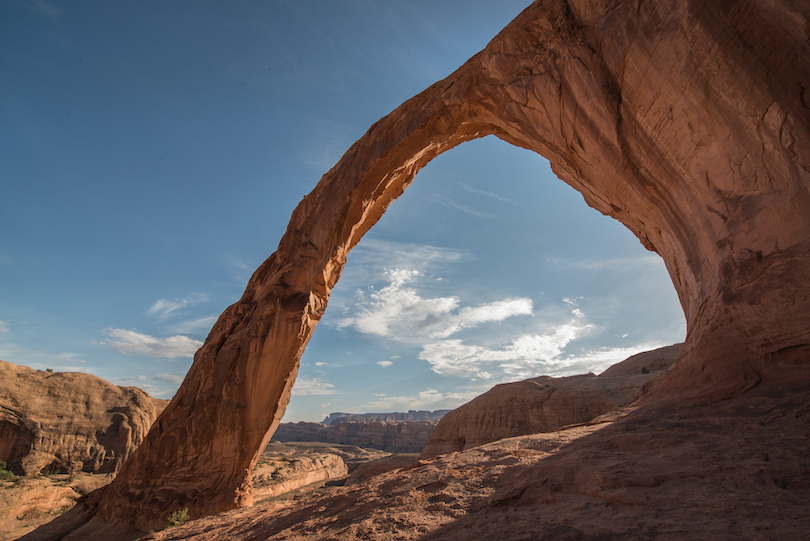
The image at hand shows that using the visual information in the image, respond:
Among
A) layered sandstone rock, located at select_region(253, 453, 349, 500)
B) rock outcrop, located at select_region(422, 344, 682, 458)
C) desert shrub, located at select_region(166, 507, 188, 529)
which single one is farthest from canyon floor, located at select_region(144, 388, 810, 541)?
layered sandstone rock, located at select_region(253, 453, 349, 500)

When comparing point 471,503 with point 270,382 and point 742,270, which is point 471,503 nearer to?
point 742,270

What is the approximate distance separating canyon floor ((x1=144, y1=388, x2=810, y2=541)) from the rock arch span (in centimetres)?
148

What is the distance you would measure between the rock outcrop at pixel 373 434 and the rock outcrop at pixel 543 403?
158 feet

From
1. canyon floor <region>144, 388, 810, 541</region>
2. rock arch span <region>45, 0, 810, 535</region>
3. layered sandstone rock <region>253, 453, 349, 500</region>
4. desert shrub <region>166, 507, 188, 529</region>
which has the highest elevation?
rock arch span <region>45, 0, 810, 535</region>

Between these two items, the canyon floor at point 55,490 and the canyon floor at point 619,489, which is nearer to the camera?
the canyon floor at point 619,489

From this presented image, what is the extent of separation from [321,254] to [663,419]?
475 inches

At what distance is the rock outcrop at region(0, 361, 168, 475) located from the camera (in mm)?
21953

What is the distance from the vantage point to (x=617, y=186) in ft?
31.7

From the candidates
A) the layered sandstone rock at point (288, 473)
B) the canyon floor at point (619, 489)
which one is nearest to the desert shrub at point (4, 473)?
the layered sandstone rock at point (288, 473)

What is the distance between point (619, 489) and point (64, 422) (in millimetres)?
33986

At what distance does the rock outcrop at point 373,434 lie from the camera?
7675 centimetres

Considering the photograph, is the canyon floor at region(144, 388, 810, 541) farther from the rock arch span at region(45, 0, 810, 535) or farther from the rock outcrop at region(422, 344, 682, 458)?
the rock outcrop at region(422, 344, 682, 458)

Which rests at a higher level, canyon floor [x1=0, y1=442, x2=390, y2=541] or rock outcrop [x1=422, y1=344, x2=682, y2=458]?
rock outcrop [x1=422, y1=344, x2=682, y2=458]

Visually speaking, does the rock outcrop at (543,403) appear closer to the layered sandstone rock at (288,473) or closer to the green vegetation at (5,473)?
the layered sandstone rock at (288,473)
